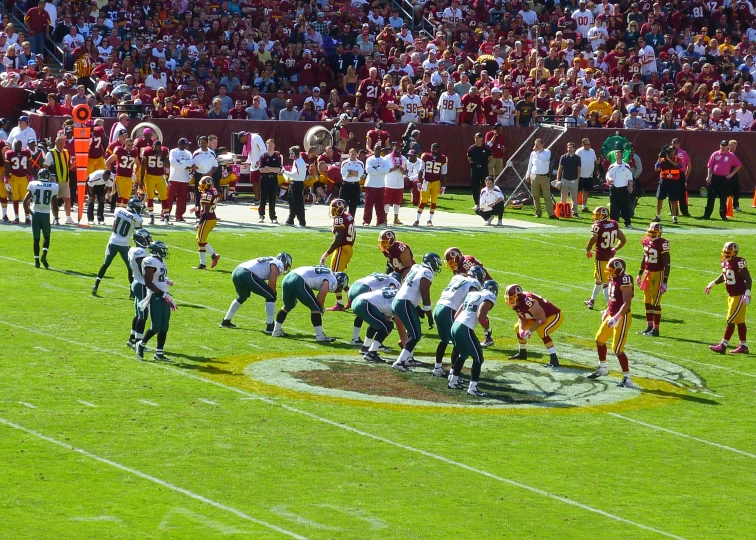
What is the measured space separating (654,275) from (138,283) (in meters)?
7.62

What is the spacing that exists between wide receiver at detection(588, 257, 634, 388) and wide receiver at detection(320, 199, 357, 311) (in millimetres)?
5104

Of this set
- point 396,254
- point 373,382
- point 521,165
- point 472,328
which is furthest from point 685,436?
point 521,165

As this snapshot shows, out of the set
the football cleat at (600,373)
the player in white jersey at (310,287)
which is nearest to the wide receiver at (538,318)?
the football cleat at (600,373)

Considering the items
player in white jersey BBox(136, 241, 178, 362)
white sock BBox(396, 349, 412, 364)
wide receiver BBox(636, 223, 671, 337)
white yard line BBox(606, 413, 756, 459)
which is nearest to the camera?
white yard line BBox(606, 413, 756, 459)

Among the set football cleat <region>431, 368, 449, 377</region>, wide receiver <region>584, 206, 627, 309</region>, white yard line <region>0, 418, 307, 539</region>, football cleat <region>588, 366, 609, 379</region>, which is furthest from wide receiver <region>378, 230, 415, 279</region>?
white yard line <region>0, 418, 307, 539</region>

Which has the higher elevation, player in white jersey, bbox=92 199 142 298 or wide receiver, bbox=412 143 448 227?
wide receiver, bbox=412 143 448 227

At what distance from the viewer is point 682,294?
75.5 feet

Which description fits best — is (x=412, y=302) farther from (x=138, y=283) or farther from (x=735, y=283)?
(x=735, y=283)

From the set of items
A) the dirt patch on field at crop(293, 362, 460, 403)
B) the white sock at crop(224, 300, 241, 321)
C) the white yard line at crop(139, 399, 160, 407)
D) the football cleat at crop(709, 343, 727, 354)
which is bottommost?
the white yard line at crop(139, 399, 160, 407)

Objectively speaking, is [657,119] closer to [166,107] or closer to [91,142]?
[166,107]

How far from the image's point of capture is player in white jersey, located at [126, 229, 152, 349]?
53.2 feet

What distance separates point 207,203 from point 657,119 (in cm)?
1770

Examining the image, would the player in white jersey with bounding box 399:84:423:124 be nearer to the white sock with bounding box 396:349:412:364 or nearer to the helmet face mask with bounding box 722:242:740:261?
the helmet face mask with bounding box 722:242:740:261

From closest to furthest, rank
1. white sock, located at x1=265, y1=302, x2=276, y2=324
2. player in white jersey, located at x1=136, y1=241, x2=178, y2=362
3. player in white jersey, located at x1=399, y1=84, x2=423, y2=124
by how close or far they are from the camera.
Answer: player in white jersey, located at x1=136, y1=241, x2=178, y2=362 → white sock, located at x1=265, y1=302, x2=276, y2=324 → player in white jersey, located at x1=399, y1=84, x2=423, y2=124
